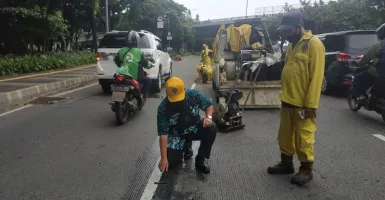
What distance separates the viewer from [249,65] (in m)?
8.57

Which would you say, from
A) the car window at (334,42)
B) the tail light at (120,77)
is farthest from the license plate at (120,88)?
the car window at (334,42)

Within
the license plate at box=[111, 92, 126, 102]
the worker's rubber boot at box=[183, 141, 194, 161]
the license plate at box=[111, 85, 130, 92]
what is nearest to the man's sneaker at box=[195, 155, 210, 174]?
the worker's rubber boot at box=[183, 141, 194, 161]

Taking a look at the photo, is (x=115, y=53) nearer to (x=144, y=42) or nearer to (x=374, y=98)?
(x=144, y=42)

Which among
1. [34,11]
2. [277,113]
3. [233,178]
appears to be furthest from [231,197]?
[34,11]

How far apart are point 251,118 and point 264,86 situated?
3.57 feet

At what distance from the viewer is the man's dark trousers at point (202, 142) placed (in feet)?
13.3

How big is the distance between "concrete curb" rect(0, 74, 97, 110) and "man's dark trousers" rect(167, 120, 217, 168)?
576 centimetres

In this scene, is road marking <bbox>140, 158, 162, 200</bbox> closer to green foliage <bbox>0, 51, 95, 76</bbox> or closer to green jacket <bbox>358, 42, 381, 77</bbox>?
green jacket <bbox>358, 42, 381, 77</bbox>

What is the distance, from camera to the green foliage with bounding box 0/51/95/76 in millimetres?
13555

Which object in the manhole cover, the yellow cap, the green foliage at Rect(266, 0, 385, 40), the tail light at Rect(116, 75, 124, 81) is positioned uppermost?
the green foliage at Rect(266, 0, 385, 40)

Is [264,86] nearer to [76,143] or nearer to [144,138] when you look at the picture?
[144,138]

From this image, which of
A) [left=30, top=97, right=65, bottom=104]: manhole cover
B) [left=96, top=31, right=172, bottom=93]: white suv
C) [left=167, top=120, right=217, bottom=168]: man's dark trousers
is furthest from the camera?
[left=96, top=31, right=172, bottom=93]: white suv

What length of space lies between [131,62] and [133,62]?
4 centimetres

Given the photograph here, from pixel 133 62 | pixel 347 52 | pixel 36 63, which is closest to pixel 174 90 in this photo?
pixel 133 62
